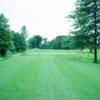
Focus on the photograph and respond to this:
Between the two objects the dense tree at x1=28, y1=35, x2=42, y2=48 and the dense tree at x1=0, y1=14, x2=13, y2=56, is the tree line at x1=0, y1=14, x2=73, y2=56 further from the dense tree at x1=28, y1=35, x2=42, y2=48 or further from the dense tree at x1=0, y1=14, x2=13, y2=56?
the dense tree at x1=28, y1=35, x2=42, y2=48

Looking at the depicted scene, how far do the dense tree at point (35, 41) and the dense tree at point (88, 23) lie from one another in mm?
98532

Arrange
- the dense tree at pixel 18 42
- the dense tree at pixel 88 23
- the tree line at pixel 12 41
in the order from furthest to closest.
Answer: the dense tree at pixel 18 42
the tree line at pixel 12 41
the dense tree at pixel 88 23

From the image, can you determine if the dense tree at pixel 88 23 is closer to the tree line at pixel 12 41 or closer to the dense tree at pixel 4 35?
the tree line at pixel 12 41

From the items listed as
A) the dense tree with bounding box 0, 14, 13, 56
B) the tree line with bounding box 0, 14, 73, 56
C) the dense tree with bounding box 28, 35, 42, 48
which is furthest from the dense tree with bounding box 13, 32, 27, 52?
the dense tree with bounding box 28, 35, 42, 48

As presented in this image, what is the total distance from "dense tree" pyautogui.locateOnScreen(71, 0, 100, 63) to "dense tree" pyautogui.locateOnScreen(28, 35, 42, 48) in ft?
323

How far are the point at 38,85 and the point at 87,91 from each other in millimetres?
2228

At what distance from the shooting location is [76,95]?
27.5 feet

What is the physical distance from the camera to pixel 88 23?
2925 centimetres

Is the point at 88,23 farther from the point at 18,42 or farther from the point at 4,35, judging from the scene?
the point at 18,42

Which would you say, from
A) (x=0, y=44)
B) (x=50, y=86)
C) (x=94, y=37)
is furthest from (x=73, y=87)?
(x=0, y=44)

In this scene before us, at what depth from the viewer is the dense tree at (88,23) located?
94.5ft

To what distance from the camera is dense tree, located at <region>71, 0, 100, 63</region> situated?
28.8 meters

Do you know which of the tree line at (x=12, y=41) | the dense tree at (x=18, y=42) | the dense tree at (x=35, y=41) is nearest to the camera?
the tree line at (x=12, y=41)

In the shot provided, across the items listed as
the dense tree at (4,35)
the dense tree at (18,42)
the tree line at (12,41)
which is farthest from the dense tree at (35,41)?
the dense tree at (4,35)
